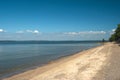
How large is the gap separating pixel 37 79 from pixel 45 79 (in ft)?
2.69

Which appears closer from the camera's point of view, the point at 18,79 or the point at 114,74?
the point at 114,74

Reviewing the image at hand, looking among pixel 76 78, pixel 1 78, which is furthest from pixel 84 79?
pixel 1 78

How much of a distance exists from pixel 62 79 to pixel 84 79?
5.60 ft

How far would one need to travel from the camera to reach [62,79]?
1627 cm

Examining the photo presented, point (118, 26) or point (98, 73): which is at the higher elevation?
point (118, 26)

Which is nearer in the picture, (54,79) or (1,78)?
(54,79)

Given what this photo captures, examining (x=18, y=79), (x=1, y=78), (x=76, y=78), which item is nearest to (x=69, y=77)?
(x=76, y=78)

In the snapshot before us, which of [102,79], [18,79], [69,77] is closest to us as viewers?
[102,79]

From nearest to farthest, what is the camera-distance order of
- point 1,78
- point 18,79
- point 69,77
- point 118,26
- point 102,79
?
point 102,79 < point 69,77 < point 18,79 < point 1,78 < point 118,26

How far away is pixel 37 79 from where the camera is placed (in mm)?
17297

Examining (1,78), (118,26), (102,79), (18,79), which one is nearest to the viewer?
(102,79)

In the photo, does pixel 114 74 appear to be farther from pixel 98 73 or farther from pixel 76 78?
pixel 76 78

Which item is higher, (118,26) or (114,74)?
(118,26)

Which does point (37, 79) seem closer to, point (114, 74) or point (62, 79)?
point (62, 79)
